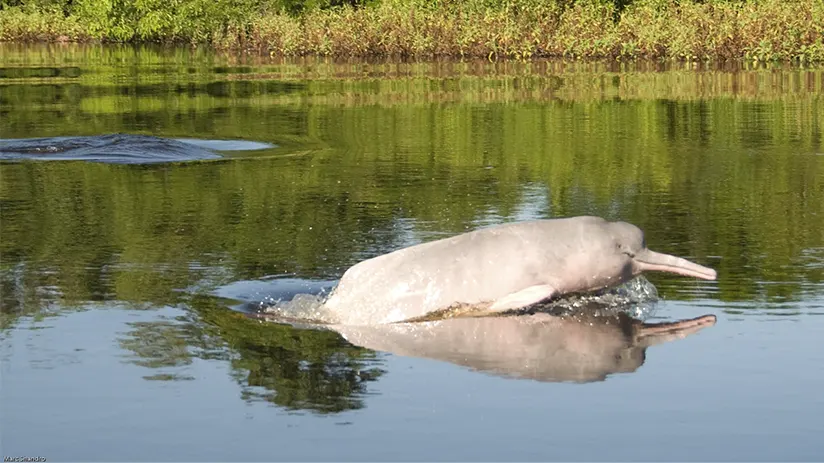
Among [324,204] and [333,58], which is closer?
[324,204]

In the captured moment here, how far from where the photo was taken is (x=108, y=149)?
73.0ft

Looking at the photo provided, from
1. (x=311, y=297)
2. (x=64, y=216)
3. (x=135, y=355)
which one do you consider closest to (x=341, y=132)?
(x=64, y=216)

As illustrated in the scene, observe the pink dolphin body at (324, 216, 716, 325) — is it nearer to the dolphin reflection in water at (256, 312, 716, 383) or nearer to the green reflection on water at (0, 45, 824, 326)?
the dolphin reflection in water at (256, 312, 716, 383)

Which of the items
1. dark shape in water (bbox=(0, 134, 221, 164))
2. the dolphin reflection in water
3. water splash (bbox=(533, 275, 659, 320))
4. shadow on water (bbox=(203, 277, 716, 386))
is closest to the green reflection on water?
water splash (bbox=(533, 275, 659, 320))

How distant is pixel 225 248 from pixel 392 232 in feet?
5.50

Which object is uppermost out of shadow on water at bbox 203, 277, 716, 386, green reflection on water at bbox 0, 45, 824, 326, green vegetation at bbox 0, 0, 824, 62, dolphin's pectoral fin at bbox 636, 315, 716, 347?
green vegetation at bbox 0, 0, 824, 62

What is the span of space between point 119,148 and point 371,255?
10.2 m

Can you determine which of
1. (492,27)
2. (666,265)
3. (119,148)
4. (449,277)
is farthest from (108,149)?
(492,27)

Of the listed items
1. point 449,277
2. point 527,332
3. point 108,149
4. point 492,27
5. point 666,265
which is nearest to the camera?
point 527,332

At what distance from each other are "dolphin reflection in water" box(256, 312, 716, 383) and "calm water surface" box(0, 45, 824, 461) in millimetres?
53

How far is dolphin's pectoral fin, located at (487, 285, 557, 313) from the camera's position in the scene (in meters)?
10.1

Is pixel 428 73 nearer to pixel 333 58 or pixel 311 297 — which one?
pixel 333 58

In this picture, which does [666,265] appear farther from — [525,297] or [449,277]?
[449,277]

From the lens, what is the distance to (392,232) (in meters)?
14.3
